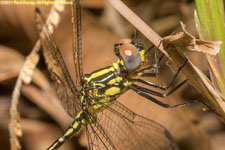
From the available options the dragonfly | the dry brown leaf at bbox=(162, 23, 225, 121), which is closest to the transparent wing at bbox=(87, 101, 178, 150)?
the dragonfly

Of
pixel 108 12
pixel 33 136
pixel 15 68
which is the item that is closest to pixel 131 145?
pixel 33 136

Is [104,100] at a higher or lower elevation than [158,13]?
lower

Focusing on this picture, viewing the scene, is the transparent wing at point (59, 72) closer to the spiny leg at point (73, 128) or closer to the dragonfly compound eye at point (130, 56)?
the spiny leg at point (73, 128)

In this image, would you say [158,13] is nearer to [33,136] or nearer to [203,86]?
[33,136]

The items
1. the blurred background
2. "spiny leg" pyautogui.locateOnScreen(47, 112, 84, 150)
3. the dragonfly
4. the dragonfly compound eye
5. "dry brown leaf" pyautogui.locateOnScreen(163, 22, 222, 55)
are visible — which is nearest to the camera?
"dry brown leaf" pyautogui.locateOnScreen(163, 22, 222, 55)

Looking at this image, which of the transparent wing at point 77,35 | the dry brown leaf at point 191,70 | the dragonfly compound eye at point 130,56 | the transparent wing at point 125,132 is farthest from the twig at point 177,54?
the transparent wing at point 125,132

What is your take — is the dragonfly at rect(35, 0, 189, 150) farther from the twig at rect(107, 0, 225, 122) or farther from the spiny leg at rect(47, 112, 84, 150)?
the twig at rect(107, 0, 225, 122)
